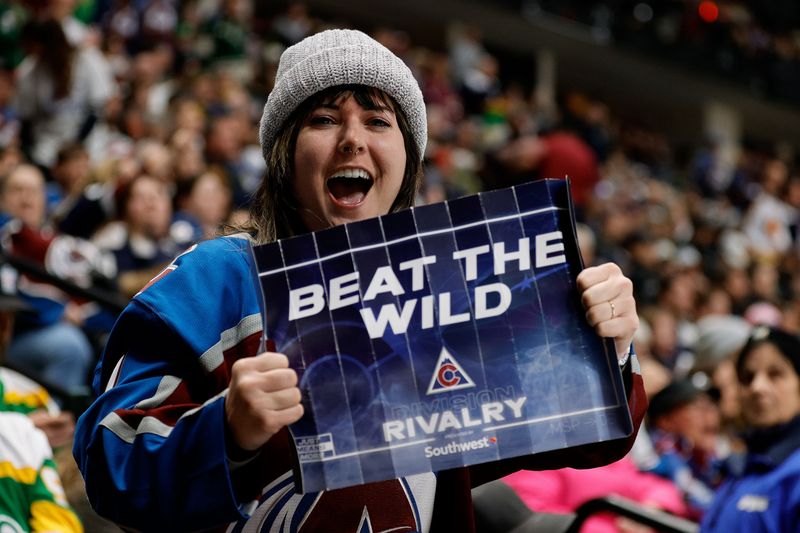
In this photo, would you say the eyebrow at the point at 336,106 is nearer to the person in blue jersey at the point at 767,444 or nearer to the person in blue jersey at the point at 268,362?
the person in blue jersey at the point at 268,362

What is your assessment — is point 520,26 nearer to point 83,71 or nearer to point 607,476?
point 83,71

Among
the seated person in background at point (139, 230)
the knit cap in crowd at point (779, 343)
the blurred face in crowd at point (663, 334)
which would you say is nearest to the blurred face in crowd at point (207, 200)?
the seated person in background at point (139, 230)

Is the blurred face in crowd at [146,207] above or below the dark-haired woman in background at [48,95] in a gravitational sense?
below

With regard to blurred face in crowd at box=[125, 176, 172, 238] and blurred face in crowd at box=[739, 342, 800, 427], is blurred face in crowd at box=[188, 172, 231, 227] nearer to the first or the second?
blurred face in crowd at box=[125, 176, 172, 238]

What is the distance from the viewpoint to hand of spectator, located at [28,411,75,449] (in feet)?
9.59

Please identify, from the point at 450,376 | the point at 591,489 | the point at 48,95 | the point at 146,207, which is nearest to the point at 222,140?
the point at 48,95

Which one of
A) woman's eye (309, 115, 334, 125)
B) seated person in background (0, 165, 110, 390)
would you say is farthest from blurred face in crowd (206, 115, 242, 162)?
woman's eye (309, 115, 334, 125)

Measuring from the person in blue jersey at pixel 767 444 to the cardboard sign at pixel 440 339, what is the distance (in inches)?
90.1

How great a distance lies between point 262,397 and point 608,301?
457 millimetres

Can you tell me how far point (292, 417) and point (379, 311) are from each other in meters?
0.18

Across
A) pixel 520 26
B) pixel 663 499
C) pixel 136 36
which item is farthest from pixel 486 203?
pixel 520 26

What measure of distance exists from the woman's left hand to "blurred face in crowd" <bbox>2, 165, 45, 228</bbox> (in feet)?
11.9

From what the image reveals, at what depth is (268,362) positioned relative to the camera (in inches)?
52.1

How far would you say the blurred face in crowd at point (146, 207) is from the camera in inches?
194
